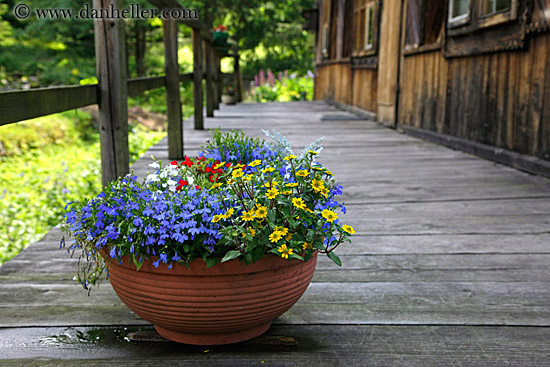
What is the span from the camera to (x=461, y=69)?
4.79 metres

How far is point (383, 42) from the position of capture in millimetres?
6891

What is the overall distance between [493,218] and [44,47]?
1573 cm

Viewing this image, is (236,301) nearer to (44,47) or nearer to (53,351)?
(53,351)

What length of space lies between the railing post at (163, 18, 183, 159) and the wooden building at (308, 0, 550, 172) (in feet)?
7.41

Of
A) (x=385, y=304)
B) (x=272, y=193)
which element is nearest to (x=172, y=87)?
(x=385, y=304)

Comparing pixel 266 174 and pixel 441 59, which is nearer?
Result: pixel 266 174

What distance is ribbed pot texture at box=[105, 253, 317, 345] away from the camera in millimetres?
1320

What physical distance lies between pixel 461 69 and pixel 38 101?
12.4ft

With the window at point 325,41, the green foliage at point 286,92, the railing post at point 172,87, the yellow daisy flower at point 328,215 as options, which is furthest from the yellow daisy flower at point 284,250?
the green foliage at point 286,92

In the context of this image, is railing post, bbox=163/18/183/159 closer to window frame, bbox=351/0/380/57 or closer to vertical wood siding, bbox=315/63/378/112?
window frame, bbox=351/0/380/57

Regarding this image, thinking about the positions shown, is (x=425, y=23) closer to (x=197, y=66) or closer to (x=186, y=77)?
(x=197, y=66)

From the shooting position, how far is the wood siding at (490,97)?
11.9 ft

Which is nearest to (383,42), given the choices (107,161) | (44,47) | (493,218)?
(493,218)

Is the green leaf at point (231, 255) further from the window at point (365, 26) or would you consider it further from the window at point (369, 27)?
the window at point (369, 27)
